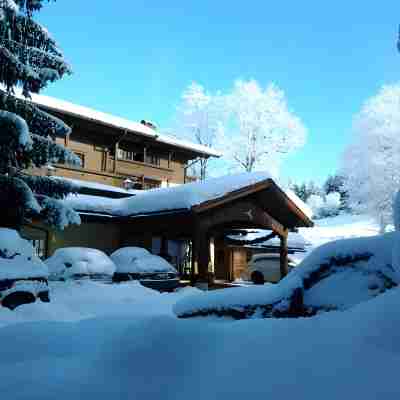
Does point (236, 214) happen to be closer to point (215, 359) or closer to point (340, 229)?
point (215, 359)

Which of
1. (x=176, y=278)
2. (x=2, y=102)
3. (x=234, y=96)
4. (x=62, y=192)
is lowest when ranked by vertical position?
(x=176, y=278)

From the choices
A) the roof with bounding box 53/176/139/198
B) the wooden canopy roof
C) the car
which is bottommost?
the car

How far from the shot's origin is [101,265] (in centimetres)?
1238

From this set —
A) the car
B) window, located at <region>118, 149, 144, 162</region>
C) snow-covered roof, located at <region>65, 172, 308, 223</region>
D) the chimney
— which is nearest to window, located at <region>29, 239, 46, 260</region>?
snow-covered roof, located at <region>65, 172, 308, 223</region>

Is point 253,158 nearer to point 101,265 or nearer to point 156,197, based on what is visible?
point 156,197

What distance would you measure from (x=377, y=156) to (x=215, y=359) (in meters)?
35.3

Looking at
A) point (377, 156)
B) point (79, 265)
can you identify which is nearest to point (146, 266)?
point (79, 265)

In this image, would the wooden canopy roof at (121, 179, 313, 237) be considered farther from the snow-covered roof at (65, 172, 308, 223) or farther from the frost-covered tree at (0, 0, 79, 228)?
the frost-covered tree at (0, 0, 79, 228)

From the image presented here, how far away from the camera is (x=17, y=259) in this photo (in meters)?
8.74

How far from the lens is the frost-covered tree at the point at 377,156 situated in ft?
111

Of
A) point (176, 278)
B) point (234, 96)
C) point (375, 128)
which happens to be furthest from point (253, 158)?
point (176, 278)

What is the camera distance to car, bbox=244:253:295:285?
821 inches

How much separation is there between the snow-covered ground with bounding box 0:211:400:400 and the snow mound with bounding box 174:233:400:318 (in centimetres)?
118

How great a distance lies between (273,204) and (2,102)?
10.9 metres
